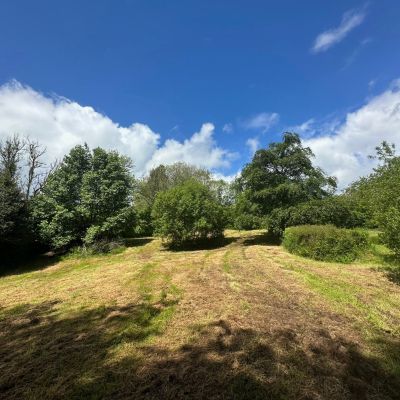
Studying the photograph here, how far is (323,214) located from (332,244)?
4435mm

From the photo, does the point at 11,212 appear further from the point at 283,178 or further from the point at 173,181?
the point at 173,181

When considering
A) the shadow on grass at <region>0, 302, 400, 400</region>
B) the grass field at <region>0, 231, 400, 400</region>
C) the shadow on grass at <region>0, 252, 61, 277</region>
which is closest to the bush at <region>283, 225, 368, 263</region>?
the grass field at <region>0, 231, 400, 400</region>

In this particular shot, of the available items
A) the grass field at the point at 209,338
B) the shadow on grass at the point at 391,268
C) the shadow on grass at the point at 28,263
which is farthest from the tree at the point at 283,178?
the shadow on grass at the point at 28,263

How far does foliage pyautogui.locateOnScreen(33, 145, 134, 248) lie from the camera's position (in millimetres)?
19250

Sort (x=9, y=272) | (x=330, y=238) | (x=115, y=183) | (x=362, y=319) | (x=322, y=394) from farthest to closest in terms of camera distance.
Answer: (x=115, y=183)
(x=9, y=272)
(x=330, y=238)
(x=362, y=319)
(x=322, y=394)

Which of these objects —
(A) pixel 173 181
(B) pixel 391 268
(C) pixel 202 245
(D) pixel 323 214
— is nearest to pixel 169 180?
(A) pixel 173 181

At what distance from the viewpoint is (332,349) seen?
475cm

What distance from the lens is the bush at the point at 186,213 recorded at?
19.3 meters

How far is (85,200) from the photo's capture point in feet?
64.6

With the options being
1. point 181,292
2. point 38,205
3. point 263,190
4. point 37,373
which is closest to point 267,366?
point 37,373

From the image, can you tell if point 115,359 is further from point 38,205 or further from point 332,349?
point 38,205

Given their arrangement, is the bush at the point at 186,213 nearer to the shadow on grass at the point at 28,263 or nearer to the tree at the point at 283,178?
the tree at the point at 283,178

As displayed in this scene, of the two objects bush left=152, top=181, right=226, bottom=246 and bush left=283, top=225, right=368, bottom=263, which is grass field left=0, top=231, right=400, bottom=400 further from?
bush left=152, top=181, right=226, bottom=246

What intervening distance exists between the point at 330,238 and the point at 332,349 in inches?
359
